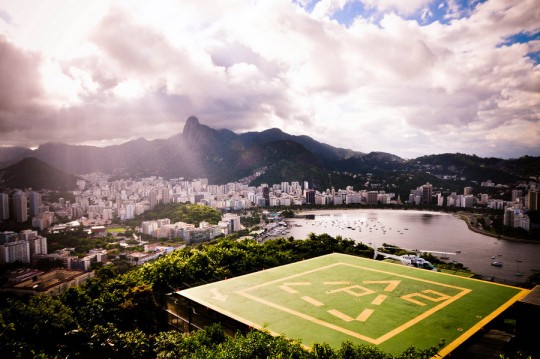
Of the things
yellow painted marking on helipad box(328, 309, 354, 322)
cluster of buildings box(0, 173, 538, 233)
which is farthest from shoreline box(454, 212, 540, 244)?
yellow painted marking on helipad box(328, 309, 354, 322)

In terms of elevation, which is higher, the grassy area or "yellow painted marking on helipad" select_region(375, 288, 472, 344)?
"yellow painted marking on helipad" select_region(375, 288, 472, 344)

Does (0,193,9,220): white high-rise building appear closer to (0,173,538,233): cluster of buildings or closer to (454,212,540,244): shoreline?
(0,173,538,233): cluster of buildings

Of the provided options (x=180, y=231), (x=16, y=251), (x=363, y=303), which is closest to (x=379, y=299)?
(x=363, y=303)

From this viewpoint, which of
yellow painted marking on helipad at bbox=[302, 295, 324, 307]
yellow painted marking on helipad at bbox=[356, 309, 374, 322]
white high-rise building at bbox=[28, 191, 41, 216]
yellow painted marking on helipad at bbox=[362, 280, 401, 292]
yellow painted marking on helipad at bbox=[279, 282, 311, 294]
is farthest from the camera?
white high-rise building at bbox=[28, 191, 41, 216]

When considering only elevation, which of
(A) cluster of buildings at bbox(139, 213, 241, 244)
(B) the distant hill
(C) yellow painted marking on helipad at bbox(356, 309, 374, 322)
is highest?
(B) the distant hill

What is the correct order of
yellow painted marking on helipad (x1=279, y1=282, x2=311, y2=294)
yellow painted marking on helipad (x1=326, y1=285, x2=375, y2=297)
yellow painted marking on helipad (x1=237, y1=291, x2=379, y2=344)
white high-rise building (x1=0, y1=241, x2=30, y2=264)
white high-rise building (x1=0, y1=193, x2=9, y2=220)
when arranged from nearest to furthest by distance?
yellow painted marking on helipad (x1=237, y1=291, x2=379, y2=344), yellow painted marking on helipad (x1=326, y1=285, x2=375, y2=297), yellow painted marking on helipad (x1=279, y1=282, x2=311, y2=294), white high-rise building (x1=0, y1=241, x2=30, y2=264), white high-rise building (x1=0, y1=193, x2=9, y2=220)

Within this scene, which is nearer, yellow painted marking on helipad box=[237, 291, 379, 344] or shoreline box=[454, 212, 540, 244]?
yellow painted marking on helipad box=[237, 291, 379, 344]

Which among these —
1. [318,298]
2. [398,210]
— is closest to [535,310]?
[318,298]

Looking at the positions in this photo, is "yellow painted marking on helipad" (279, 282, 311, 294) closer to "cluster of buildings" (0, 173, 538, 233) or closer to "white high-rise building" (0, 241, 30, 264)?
"white high-rise building" (0, 241, 30, 264)
